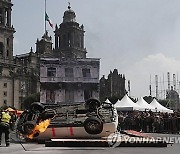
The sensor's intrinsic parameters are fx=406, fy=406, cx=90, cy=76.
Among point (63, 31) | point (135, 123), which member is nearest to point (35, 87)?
point (63, 31)

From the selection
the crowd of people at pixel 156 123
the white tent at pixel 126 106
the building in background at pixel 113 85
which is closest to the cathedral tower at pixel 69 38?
the building in background at pixel 113 85

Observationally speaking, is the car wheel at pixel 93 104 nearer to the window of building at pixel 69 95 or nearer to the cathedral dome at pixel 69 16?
the window of building at pixel 69 95

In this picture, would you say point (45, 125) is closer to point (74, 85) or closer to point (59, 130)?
point (59, 130)

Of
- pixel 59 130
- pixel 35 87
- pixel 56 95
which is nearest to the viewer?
pixel 59 130

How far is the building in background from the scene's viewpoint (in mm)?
145250

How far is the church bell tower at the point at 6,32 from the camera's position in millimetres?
120375

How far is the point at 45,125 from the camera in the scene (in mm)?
19578

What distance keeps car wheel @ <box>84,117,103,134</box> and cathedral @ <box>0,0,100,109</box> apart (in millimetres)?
24152

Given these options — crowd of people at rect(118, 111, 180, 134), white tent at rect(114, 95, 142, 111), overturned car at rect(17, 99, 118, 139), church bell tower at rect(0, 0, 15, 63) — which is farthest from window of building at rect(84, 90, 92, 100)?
church bell tower at rect(0, 0, 15, 63)

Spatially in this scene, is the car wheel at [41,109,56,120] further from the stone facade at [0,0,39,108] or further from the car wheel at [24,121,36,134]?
the stone facade at [0,0,39,108]

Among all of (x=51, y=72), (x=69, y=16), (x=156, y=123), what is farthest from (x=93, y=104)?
(x=69, y=16)

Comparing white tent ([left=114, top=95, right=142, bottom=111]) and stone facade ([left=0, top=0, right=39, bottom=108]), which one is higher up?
stone facade ([left=0, top=0, right=39, bottom=108])

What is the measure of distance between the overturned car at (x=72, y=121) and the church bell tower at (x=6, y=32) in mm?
102853

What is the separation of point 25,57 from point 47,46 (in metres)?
15.4
